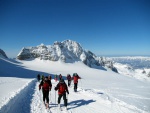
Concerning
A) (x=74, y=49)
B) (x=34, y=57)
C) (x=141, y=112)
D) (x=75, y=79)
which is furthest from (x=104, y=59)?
(x=141, y=112)

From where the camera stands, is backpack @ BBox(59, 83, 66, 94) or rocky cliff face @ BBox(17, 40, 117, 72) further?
rocky cliff face @ BBox(17, 40, 117, 72)

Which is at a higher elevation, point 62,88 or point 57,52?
point 57,52

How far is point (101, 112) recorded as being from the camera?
9367mm

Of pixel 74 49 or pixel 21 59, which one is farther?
pixel 74 49

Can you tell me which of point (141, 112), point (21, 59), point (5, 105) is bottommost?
point (141, 112)

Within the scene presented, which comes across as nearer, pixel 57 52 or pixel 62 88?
pixel 62 88

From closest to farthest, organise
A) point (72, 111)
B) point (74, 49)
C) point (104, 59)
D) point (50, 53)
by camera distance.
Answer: point (72, 111) → point (50, 53) → point (74, 49) → point (104, 59)

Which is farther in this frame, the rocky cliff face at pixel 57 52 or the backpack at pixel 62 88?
the rocky cliff face at pixel 57 52

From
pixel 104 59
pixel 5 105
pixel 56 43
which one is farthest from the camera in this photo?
pixel 104 59

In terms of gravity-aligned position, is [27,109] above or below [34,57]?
below

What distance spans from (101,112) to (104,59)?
12045 centimetres

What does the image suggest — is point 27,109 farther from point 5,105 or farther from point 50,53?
point 50,53

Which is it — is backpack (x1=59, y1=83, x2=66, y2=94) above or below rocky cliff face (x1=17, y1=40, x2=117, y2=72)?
below

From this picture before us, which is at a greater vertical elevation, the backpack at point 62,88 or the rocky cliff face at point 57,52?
the rocky cliff face at point 57,52
